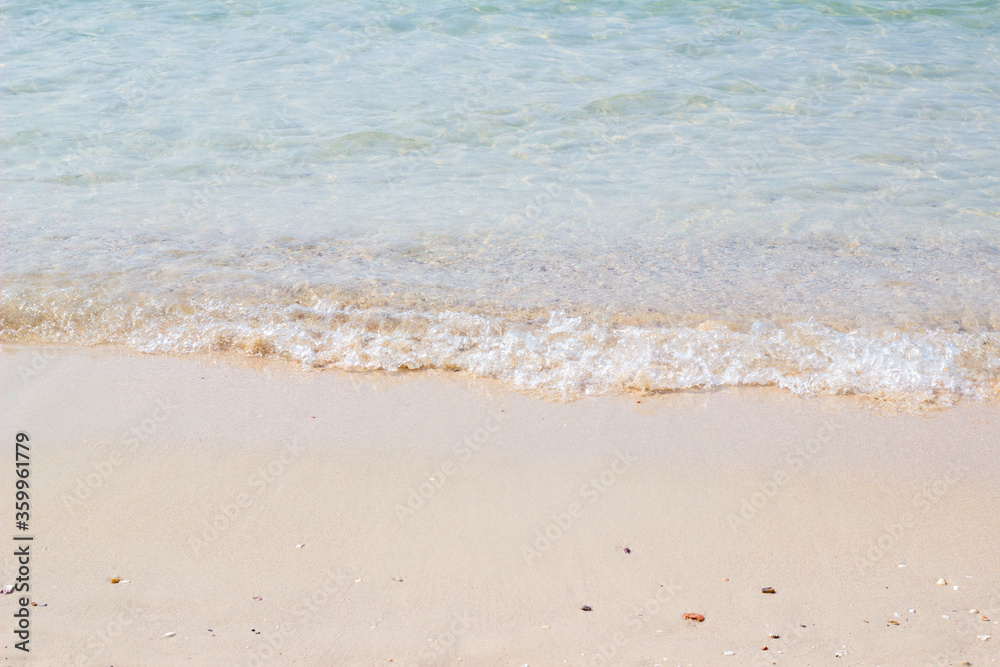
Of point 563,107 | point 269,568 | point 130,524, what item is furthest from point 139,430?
point 563,107

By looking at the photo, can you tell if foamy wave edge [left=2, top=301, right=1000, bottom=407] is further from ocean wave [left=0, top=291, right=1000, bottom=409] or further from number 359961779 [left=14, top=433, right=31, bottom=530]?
number 359961779 [left=14, top=433, right=31, bottom=530]

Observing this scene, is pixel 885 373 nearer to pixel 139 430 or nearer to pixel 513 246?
pixel 513 246

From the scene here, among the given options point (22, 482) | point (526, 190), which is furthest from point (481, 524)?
point (526, 190)

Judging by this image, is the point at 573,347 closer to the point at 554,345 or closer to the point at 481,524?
the point at 554,345

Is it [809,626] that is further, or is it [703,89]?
[703,89]

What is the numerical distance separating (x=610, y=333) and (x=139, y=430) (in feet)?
8.48

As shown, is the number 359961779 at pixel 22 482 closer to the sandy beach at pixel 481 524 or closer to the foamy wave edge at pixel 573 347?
the sandy beach at pixel 481 524

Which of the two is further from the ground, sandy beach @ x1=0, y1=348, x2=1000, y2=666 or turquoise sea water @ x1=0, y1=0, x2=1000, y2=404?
turquoise sea water @ x1=0, y1=0, x2=1000, y2=404

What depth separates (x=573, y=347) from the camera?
13.7 feet

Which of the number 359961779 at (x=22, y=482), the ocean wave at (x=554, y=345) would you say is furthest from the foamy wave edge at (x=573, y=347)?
the number 359961779 at (x=22, y=482)

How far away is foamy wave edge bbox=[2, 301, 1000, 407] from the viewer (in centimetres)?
388

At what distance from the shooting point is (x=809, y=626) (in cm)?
246

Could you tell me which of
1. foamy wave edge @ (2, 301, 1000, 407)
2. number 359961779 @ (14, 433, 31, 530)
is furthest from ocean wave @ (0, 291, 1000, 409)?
number 359961779 @ (14, 433, 31, 530)

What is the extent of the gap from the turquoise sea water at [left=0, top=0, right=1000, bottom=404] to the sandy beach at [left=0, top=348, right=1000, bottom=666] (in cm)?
40
